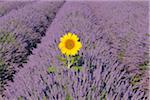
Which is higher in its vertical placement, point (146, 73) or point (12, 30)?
point (12, 30)

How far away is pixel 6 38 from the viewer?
5.41 meters

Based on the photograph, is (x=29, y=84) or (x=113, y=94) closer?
(x=113, y=94)

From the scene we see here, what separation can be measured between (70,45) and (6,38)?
2.25m

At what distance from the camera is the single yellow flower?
3350mm

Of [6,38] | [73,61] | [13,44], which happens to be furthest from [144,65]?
[6,38]

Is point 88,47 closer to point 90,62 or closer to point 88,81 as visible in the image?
point 90,62

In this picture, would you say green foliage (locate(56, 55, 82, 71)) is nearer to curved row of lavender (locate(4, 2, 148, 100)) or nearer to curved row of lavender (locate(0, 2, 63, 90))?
curved row of lavender (locate(4, 2, 148, 100))

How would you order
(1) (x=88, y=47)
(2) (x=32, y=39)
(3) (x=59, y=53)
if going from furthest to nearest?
1. (2) (x=32, y=39)
2. (1) (x=88, y=47)
3. (3) (x=59, y=53)

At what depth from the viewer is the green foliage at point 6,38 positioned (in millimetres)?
5298

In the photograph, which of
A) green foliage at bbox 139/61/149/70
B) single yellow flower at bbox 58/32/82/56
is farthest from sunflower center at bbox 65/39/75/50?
green foliage at bbox 139/61/149/70

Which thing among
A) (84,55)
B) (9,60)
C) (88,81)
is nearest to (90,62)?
(84,55)

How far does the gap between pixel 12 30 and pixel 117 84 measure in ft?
11.2

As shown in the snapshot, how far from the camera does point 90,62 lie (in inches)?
140

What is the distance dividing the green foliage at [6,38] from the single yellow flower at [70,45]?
2062 mm
